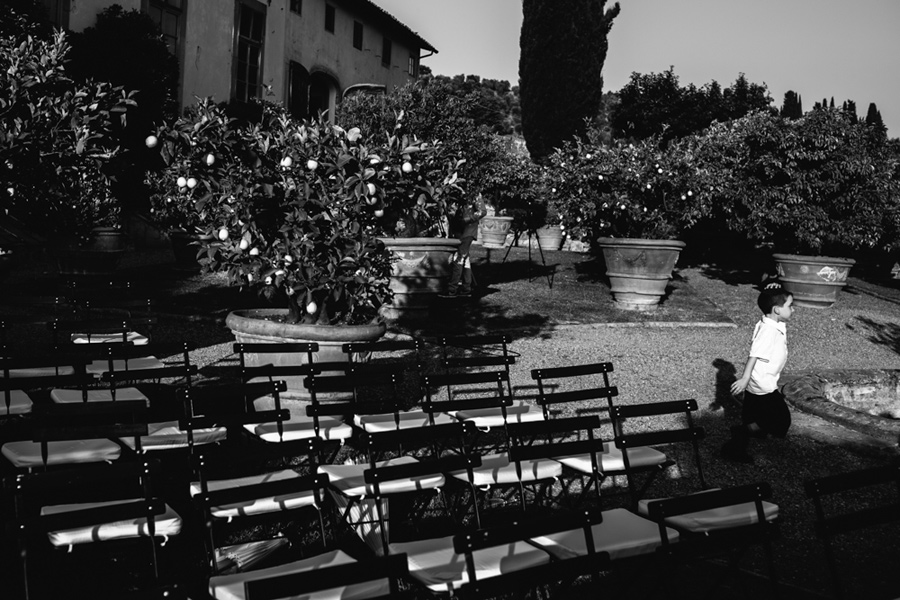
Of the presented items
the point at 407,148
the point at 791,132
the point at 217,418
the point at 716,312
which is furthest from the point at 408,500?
the point at 791,132

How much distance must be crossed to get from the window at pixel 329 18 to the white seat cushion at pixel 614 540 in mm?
22925

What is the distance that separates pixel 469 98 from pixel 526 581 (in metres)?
13.4

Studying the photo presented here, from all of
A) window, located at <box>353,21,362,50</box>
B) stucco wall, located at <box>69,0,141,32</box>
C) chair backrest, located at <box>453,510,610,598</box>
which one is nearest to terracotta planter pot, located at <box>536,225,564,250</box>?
stucco wall, located at <box>69,0,141,32</box>

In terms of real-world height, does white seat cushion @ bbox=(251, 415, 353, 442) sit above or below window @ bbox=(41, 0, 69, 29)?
below

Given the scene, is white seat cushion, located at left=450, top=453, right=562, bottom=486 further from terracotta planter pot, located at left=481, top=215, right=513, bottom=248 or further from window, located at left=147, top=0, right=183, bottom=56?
terracotta planter pot, located at left=481, top=215, right=513, bottom=248

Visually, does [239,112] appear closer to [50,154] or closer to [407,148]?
[50,154]

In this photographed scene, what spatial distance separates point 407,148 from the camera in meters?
5.51

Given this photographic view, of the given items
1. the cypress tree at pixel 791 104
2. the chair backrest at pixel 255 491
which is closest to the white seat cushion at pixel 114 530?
the chair backrest at pixel 255 491

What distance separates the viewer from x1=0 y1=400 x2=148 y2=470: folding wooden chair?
3.60 meters

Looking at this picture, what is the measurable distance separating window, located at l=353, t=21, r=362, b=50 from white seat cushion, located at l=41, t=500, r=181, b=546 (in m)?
24.4

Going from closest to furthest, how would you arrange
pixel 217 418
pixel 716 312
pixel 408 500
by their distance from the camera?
pixel 217 418 < pixel 408 500 < pixel 716 312

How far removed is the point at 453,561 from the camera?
10.3 feet

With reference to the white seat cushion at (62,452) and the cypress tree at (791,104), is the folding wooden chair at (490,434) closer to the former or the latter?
the white seat cushion at (62,452)

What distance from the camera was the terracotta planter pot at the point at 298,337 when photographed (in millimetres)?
5488
